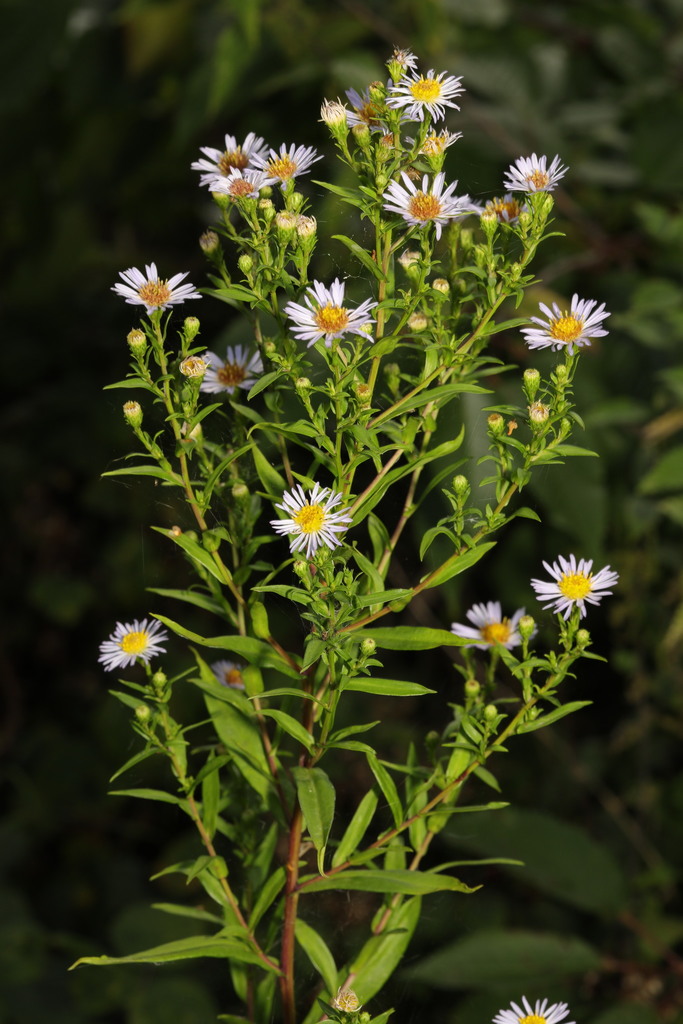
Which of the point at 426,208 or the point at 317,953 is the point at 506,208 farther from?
the point at 317,953

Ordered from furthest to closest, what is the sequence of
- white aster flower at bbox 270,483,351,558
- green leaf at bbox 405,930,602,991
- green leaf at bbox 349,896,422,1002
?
green leaf at bbox 405,930,602,991 < green leaf at bbox 349,896,422,1002 < white aster flower at bbox 270,483,351,558

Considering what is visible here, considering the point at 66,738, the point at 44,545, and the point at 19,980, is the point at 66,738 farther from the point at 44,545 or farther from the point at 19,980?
the point at 19,980

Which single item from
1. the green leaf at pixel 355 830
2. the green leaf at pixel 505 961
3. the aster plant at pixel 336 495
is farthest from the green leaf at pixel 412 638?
the green leaf at pixel 505 961

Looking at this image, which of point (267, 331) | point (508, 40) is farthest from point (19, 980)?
point (508, 40)

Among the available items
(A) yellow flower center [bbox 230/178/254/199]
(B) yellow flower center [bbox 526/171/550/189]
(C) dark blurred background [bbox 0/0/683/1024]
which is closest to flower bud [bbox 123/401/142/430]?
(A) yellow flower center [bbox 230/178/254/199]

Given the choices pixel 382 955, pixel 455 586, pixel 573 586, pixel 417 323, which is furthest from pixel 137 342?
pixel 455 586

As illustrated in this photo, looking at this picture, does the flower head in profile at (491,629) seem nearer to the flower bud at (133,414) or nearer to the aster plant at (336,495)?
the aster plant at (336,495)

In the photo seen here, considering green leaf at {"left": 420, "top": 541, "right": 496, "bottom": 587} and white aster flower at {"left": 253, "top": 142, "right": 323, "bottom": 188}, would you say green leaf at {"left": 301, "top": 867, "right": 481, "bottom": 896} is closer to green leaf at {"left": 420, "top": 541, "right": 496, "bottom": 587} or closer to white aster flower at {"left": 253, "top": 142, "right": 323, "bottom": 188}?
green leaf at {"left": 420, "top": 541, "right": 496, "bottom": 587}
